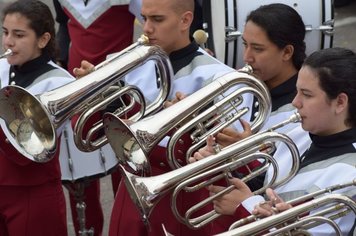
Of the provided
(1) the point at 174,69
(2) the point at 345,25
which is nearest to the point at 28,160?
(1) the point at 174,69

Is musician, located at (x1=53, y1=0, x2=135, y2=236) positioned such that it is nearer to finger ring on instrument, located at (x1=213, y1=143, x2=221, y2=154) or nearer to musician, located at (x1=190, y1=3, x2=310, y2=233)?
musician, located at (x1=190, y1=3, x2=310, y2=233)

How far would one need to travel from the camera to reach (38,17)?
14.4ft

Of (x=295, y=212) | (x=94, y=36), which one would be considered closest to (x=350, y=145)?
(x=295, y=212)

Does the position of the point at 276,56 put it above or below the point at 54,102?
above

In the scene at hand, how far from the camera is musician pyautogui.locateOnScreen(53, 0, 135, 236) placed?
5242 mm

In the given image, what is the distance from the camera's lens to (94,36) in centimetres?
533

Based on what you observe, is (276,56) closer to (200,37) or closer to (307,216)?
(307,216)

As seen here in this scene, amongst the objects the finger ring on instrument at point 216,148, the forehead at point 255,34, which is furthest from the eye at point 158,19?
the finger ring on instrument at point 216,148

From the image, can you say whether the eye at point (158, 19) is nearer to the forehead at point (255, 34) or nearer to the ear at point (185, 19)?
the ear at point (185, 19)

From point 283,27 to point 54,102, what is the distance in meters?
0.90

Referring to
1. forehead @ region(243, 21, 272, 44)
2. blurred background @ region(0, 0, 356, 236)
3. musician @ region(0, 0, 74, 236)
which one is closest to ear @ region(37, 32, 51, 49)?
musician @ region(0, 0, 74, 236)

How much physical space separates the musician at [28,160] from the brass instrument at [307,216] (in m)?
1.40

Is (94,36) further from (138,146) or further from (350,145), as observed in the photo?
(350,145)

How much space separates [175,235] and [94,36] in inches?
66.7
